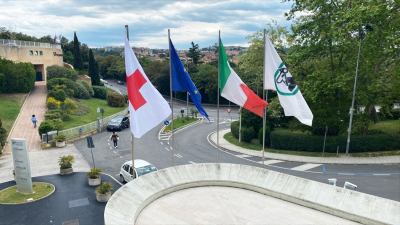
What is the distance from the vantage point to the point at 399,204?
11500 mm

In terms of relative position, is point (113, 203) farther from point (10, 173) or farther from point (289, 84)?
point (10, 173)

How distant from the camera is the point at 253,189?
1409 centimetres

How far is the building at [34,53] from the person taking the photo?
47719mm

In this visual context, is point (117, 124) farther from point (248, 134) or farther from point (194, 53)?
point (194, 53)

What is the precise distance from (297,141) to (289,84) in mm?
15378

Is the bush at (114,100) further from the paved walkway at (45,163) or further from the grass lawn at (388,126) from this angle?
the grass lawn at (388,126)

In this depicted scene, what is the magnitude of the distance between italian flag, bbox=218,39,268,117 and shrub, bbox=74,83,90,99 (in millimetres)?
38273

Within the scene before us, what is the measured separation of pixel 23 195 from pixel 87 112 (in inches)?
963

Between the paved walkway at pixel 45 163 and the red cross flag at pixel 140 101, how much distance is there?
12.1 metres

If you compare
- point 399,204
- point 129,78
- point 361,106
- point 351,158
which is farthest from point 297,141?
point 129,78

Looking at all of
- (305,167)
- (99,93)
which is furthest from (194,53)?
(305,167)

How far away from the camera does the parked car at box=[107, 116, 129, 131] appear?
118 ft

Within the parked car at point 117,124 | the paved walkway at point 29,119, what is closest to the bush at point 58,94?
the paved walkway at point 29,119

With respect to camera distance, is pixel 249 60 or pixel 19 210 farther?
pixel 249 60
